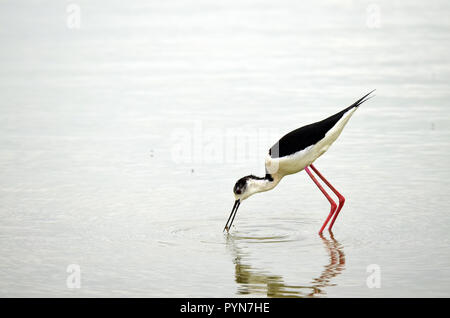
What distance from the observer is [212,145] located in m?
11.8

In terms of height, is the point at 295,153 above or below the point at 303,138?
below

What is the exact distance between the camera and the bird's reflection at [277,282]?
6.82m

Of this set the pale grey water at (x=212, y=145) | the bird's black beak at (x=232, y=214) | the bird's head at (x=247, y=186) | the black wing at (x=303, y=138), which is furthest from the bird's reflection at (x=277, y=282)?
the black wing at (x=303, y=138)

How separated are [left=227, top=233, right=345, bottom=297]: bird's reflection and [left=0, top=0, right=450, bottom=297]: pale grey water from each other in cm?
2

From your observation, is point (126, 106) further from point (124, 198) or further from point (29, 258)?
point (29, 258)

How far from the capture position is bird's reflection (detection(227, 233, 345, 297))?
682cm

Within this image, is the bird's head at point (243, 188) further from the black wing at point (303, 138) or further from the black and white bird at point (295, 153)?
the black wing at point (303, 138)

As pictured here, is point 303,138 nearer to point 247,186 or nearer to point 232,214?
point 247,186

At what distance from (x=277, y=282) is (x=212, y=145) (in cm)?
495

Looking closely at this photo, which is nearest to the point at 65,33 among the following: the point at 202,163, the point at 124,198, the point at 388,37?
the point at 388,37

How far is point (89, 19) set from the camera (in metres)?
19.4

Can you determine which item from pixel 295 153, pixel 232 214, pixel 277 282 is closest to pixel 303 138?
pixel 295 153

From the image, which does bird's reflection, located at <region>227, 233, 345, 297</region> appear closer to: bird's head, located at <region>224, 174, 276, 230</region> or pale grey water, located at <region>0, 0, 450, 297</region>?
pale grey water, located at <region>0, 0, 450, 297</region>

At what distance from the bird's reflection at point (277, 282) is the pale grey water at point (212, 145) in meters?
0.02
